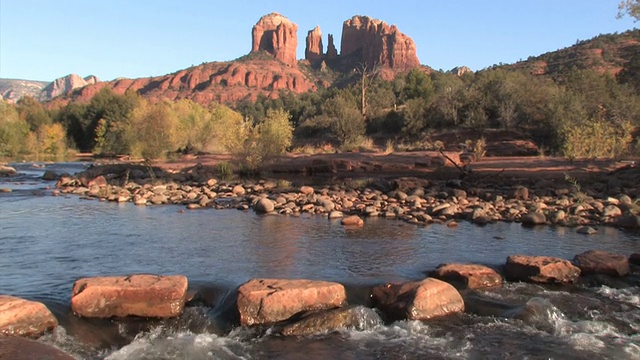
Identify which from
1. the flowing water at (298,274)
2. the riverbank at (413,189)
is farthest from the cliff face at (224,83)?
the flowing water at (298,274)

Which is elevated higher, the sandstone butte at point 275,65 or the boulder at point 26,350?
the sandstone butte at point 275,65

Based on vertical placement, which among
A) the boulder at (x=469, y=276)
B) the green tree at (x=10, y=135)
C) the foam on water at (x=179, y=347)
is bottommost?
the foam on water at (x=179, y=347)

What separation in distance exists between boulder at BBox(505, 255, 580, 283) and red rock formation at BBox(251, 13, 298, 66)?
131m

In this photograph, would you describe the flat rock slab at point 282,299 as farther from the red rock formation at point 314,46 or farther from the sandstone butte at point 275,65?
the red rock formation at point 314,46

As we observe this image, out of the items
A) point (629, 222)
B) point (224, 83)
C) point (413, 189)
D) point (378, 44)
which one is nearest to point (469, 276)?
point (629, 222)

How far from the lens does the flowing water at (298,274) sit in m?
5.23

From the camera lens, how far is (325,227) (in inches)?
446

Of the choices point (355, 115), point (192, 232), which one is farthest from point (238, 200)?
point (355, 115)

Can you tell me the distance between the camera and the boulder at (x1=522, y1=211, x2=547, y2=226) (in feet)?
38.2

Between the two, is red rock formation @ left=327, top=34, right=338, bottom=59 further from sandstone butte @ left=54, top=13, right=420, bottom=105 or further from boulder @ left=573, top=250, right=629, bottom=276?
boulder @ left=573, top=250, right=629, bottom=276

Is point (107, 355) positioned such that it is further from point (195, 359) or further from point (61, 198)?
point (61, 198)

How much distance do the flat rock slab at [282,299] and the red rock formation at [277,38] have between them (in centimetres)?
13216

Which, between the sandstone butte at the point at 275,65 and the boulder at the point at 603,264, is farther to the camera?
the sandstone butte at the point at 275,65

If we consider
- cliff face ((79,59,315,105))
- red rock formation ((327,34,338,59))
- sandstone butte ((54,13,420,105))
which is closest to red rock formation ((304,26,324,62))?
sandstone butte ((54,13,420,105))
